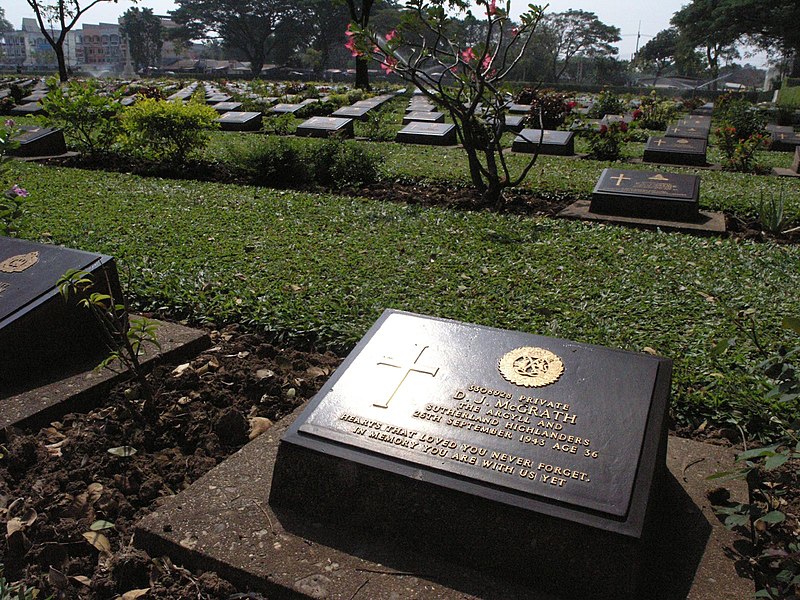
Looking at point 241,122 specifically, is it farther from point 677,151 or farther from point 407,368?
point 407,368

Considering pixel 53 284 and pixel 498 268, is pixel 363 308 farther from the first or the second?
pixel 53 284

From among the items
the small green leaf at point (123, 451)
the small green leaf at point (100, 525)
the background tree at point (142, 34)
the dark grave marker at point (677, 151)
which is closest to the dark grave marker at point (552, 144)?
the dark grave marker at point (677, 151)

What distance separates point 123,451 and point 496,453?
160 centimetres

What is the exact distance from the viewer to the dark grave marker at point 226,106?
17.3 m

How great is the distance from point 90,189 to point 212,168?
183cm

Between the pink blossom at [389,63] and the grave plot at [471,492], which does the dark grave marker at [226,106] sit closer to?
the pink blossom at [389,63]

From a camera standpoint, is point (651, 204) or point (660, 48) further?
point (660, 48)

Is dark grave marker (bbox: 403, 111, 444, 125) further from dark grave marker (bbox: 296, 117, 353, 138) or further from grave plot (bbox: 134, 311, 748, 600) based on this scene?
grave plot (bbox: 134, 311, 748, 600)

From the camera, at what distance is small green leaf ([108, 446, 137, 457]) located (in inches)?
110

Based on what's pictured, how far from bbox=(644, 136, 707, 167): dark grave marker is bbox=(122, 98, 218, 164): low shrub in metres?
6.86

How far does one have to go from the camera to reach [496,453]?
2.12 m

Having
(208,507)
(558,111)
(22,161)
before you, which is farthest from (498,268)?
(558,111)

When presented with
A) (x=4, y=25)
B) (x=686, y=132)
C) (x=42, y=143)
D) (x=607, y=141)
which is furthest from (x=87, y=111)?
(x=4, y=25)

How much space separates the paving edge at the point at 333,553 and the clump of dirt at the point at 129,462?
0.31 ft
